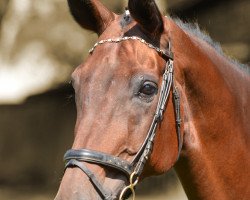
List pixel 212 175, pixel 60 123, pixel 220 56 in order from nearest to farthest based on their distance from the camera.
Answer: pixel 212 175 < pixel 220 56 < pixel 60 123

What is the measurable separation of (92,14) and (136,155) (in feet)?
2.67

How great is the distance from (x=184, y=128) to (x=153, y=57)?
0.38 m

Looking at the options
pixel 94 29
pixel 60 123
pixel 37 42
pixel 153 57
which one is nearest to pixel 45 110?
pixel 60 123

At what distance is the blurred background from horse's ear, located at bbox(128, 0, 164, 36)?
2996mm

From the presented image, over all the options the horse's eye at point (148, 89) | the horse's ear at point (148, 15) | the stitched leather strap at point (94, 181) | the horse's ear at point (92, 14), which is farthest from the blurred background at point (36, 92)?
the stitched leather strap at point (94, 181)

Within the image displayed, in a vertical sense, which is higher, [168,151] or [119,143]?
[119,143]

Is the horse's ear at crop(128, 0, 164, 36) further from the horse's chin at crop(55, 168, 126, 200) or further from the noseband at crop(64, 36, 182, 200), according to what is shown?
the horse's chin at crop(55, 168, 126, 200)

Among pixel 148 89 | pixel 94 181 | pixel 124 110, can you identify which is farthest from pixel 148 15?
pixel 94 181

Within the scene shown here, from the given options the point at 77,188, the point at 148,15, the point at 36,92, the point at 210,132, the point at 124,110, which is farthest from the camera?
the point at 36,92

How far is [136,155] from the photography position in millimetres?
2867

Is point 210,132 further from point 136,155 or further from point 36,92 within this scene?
point 36,92

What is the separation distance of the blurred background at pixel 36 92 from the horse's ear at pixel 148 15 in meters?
3.00

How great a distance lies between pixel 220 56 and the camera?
3486 mm

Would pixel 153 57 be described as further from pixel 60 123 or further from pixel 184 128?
pixel 60 123
